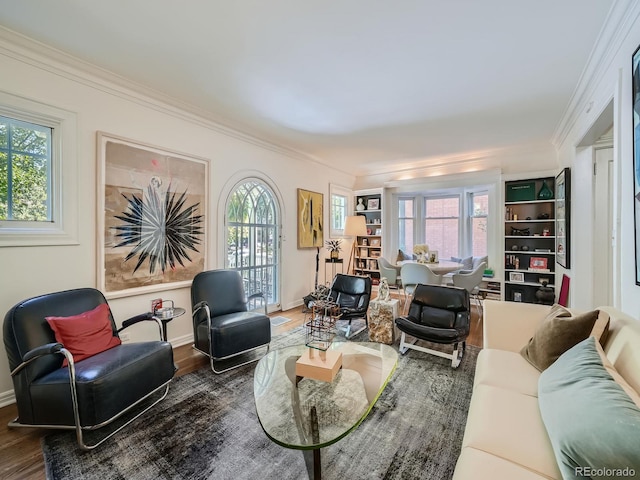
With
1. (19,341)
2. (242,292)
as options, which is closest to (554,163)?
(242,292)

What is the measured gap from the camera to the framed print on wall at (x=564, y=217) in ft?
12.2

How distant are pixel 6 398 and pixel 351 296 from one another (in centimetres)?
341

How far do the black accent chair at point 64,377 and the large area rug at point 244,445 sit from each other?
15 cm

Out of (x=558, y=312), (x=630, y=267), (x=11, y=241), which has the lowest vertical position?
(x=558, y=312)

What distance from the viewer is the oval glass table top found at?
1.41 meters

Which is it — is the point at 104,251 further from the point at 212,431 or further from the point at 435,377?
the point at 435,377

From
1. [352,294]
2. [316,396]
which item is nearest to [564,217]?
[352,294]

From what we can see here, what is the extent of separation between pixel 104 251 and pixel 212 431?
1943mm

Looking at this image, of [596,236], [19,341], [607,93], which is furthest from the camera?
[596,236]

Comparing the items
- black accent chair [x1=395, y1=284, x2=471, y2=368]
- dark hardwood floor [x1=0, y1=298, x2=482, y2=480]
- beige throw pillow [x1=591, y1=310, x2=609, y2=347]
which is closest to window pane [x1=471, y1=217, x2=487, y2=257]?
black accent chair [x1=395, y1=284, x2=471, y2=368]

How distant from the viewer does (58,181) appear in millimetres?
2379

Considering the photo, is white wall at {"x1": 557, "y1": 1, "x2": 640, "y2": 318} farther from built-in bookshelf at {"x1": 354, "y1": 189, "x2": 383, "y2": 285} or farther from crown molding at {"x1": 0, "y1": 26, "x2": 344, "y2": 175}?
built-in bookshelf at {"x1": 354, "y1": 189, "x2": 383, "y2": 285}

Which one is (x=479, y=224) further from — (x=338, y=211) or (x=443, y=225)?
(x=338, y=211)

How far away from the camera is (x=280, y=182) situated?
463 cm
